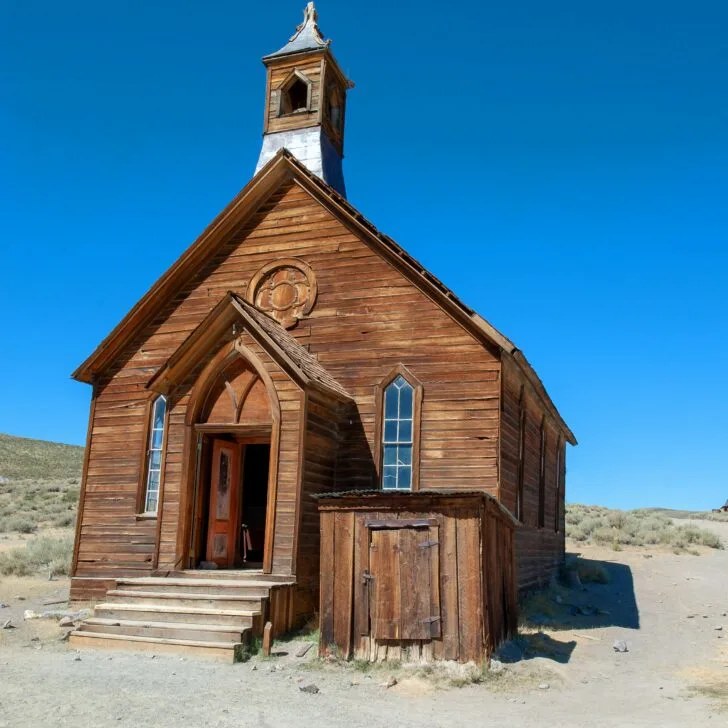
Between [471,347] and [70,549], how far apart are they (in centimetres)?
1365

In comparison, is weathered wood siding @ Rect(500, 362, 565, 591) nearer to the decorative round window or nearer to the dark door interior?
the decorative round window

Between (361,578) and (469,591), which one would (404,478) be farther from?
(469,591)

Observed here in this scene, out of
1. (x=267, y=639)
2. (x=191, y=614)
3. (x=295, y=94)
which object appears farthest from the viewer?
(x=295, y=94)

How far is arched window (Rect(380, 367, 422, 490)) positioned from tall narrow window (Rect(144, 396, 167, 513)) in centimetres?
416

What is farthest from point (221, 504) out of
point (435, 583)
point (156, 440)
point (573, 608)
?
point (573, 608)

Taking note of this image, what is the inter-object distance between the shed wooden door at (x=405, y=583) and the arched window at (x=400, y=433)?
344cm

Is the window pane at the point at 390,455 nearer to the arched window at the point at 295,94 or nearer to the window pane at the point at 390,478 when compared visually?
the window pane at the point at 390,478

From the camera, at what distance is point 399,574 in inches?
400

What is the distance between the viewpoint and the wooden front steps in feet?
34.9

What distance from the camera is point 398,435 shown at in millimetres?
14094

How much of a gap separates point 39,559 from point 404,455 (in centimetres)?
1190

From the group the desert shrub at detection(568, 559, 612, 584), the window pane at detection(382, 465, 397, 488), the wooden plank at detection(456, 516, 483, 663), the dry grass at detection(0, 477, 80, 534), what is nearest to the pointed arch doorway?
the window pane at detection(382, 465, 397, 488)

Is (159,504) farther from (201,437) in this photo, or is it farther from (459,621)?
(459,621)

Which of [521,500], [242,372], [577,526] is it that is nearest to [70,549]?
[242,372]
